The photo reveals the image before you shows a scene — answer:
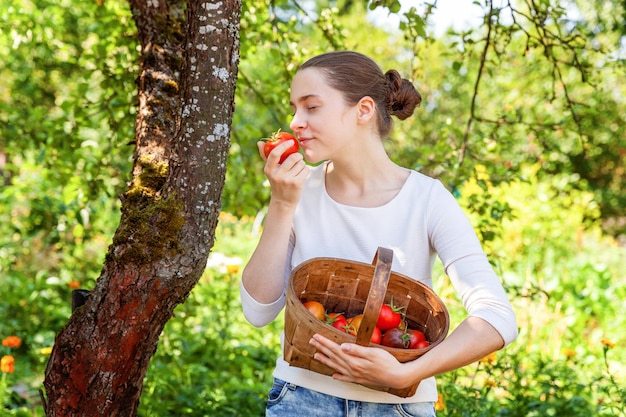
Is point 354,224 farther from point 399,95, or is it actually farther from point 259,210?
point 259,210

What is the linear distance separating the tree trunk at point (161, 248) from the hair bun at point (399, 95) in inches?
18.4

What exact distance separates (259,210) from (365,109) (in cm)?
223

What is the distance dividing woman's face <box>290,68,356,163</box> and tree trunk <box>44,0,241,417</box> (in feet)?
0.61

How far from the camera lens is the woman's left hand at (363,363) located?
1.38 m

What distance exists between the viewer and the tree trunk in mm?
1671

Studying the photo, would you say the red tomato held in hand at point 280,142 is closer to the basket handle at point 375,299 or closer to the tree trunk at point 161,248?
the tree trunk at point 161,248

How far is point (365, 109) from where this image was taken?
180cm

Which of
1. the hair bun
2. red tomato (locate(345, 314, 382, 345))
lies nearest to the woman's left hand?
red tomato (locate(345, 314, 382, 345))

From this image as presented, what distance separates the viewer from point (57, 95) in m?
7.75

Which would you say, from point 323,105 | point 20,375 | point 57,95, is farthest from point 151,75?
point 57,95

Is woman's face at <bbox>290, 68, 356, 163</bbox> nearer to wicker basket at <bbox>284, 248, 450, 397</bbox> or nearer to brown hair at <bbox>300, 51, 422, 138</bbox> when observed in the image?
brown hair at <bbox>300, 51, 422, 138</bbox>

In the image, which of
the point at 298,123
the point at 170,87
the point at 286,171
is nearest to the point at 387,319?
the point at 286,171

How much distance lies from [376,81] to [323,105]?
8.8 inches

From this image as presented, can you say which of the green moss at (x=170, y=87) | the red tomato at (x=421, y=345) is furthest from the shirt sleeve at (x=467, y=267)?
the green moss at (x=170, y=87)
